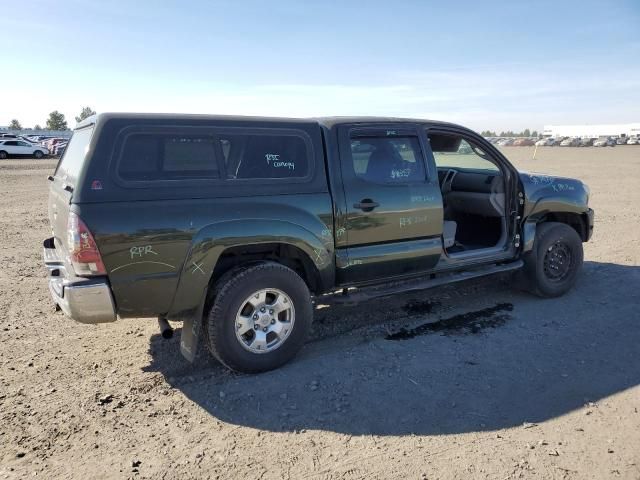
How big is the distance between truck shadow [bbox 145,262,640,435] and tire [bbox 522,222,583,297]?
27 centimetres

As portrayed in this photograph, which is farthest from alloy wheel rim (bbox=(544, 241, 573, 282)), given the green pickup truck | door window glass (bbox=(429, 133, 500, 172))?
door window glass (bbox=(429, 133, 500, 172))

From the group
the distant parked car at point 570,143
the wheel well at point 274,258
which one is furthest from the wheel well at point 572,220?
the distant parked car at point 570,143

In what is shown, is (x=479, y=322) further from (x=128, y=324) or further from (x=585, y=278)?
(x=128, y=324)

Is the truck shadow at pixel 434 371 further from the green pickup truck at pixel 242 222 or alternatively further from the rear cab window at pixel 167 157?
the rear cab window at pixel 167 157

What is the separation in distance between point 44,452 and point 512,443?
9.43 ft

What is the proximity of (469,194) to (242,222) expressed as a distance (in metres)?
3.37

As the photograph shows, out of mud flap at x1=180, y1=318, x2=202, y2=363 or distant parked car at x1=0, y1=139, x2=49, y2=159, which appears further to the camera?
distant parked car at x1=0, y1=139, x2=49, y2=159

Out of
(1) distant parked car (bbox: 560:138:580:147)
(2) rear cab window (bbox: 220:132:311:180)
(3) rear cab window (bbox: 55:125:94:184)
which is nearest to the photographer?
(3) rear cab window (bbox: 55:125:94:184)

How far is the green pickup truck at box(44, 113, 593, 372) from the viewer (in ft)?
11.4

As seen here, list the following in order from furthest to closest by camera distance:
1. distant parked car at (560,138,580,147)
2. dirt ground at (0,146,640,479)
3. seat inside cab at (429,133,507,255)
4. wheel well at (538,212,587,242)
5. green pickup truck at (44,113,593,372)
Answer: distant parked car at (560,138,580,147), wheel well at (538,212,587,242), seat inside cab at (429,133,507,255), green pickup truck at (44,113,593,372), dirt ground at (0,146,640,479)

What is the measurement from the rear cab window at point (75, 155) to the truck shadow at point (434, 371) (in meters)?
1.68

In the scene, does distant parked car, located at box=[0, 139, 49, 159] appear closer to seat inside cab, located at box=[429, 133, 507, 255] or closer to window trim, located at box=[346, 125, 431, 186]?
seat inside cab, located at box=[429, 133, 507, 255]

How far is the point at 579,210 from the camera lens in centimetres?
606

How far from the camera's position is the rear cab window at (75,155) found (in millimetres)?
3611
